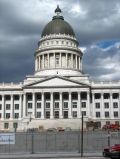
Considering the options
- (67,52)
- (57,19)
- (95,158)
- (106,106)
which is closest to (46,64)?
(67,52)

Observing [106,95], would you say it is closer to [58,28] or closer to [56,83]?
[56,83]

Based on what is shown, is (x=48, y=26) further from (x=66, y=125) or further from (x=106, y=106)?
(x=66, y=125)

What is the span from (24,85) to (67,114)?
57.6 ft

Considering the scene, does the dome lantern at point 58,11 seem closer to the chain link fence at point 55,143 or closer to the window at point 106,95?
the window at point 106,95

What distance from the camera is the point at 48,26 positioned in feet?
566

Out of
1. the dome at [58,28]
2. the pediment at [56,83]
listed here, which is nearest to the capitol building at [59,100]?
the pediment at [56,83]

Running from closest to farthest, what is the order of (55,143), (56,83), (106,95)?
(55,143) < (56,83) < (106,95)

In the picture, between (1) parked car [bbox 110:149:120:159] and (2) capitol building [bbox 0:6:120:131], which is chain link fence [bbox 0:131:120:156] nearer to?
(1) parked car [bbox 110:149:120:159]

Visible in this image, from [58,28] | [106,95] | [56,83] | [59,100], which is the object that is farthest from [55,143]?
[58,28]

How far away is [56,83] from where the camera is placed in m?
142

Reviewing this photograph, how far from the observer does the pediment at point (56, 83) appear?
14088cm

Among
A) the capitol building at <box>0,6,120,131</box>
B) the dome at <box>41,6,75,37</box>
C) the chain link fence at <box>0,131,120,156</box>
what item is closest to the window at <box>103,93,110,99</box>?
the capitol building at <box>0,6,120,131</box>

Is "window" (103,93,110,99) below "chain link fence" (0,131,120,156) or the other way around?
the other way around

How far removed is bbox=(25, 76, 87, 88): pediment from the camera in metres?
141
